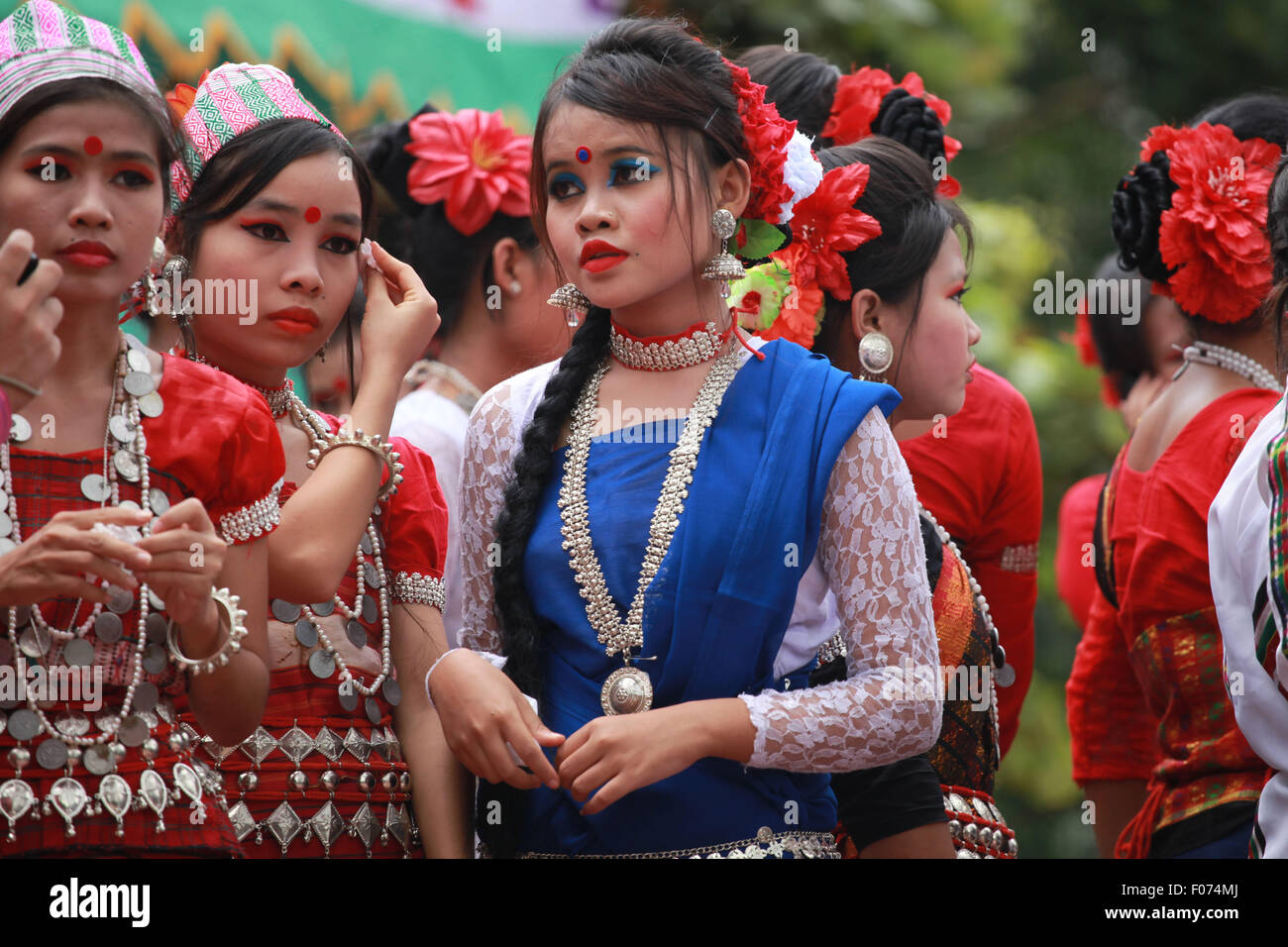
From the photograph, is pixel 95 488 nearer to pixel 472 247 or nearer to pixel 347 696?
pixel 347 696

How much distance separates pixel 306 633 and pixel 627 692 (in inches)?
24.5

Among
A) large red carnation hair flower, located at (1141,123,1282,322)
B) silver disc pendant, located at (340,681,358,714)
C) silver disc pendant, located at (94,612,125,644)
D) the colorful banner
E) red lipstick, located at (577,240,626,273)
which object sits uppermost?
the colorful banner

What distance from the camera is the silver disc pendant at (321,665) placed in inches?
105

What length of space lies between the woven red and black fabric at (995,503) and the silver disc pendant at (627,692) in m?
1.27

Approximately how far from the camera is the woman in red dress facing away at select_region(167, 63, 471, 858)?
8.43 feet

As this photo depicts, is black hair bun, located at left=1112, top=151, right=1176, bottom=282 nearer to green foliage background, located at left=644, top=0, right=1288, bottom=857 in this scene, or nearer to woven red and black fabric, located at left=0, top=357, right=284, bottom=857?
woven red and black fabric, located at left=0, top=357, right=284, bottom=857

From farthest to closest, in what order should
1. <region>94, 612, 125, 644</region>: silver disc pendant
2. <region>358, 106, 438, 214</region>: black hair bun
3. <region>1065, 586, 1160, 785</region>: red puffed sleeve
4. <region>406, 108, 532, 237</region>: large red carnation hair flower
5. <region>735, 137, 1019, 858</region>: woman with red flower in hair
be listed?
1. <region>358, 106, 438, 214</region>: black hair bun
2. <region>406, 108, 532, 237</region>: large red carnation hair flower
3. <region>1065, 586, 1160, 785</region>: red puffed sleeve
4. <region>735, 137, 1019, 858</region>: woman with red flower in hair
5. <region>94, 612, 125, 644</region>: silver disc pendant

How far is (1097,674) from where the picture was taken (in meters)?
3.88

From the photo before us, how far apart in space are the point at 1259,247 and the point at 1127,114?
6.56m

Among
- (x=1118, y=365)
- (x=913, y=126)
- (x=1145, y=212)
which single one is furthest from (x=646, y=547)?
(x=1118, y=365)

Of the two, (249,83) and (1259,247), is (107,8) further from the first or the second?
(1259,247)

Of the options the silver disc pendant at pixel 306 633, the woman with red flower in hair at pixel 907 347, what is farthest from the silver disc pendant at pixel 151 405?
the woman with red flower in hair at pixel 907 347

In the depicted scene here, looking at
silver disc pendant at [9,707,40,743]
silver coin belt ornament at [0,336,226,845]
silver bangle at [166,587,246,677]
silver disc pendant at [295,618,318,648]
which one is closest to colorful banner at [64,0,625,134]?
silver disc pendant at [295,618,318,648]

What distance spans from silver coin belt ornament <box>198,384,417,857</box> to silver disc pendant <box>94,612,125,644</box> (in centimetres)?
41
